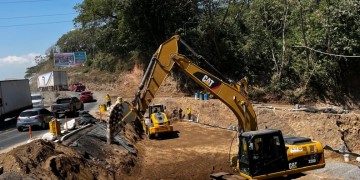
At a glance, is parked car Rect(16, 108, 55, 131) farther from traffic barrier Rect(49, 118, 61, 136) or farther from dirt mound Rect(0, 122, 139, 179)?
dirt mound Rect(0, 122, 139, 179)

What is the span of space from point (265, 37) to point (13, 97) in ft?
88.9

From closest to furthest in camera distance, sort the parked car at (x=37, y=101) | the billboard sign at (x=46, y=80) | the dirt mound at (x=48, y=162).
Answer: the dirt mound at (x=48, y=162) < the parked car at (x=37, y=101) < the billboard sign at (x=46, y=80)

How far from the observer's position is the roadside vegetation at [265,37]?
1172 inches

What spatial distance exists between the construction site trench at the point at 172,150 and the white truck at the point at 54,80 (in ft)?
99.2

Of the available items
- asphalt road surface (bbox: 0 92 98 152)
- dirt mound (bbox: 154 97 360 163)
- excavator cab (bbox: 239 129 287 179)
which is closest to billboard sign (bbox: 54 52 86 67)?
asphalt road surface (bbox: 0 92 98 152)

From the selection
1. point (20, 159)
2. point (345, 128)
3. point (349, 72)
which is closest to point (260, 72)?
point (349, 72)

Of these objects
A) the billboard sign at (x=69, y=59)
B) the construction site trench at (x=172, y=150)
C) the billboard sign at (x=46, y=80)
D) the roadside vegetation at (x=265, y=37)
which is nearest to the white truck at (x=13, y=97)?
the construction site trench at (x=172, y=150)

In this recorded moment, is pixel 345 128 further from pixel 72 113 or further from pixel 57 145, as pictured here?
pixel 72 113

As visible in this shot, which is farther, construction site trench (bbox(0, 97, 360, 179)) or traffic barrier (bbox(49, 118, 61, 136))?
traffic barrier (bbox(49, 118, 61, 136))

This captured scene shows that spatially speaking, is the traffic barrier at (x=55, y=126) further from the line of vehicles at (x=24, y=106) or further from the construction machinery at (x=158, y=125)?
the construction machinery at (x=158, y=125)

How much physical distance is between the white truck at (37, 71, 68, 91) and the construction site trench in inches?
1190

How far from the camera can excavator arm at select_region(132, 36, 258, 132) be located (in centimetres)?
1314

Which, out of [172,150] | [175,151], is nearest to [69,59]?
[172,150]

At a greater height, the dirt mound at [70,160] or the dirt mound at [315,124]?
the dirt mound at [70,160]
